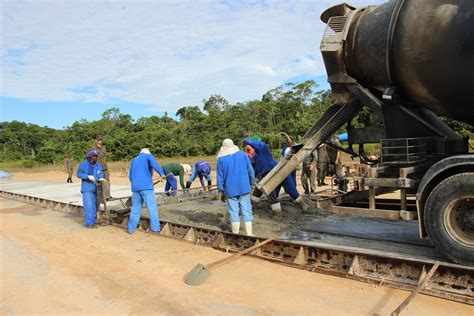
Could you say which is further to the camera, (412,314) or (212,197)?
(212,197)

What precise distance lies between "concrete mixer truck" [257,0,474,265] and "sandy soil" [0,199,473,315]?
972 millimetres

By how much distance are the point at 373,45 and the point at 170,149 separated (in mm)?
38293

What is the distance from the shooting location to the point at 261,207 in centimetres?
851

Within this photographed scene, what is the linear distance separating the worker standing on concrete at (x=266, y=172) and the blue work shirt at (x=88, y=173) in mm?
3269

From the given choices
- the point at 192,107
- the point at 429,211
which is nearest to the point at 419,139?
the point at 429,211

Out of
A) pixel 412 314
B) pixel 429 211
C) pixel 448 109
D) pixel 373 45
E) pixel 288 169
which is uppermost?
pixel 373 45

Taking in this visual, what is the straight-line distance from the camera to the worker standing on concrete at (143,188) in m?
7.55

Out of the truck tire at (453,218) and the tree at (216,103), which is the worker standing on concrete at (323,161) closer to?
the truck tire at (453,218)

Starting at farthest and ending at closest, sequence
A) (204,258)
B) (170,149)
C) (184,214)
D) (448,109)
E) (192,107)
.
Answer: (192,107), (170,149), (184,214), (204,258), (448,109)

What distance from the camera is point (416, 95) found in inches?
192

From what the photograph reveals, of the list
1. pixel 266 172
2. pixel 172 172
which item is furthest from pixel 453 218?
pixel 172 172

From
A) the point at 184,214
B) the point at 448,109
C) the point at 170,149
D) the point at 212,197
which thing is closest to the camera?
the point at 448,109

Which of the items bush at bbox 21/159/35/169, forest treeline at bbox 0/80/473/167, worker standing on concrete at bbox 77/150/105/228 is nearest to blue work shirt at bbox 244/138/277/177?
worker standing on concrete at bbox 77/150/105/228

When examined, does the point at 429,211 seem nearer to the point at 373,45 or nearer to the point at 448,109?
the point at 448,109
